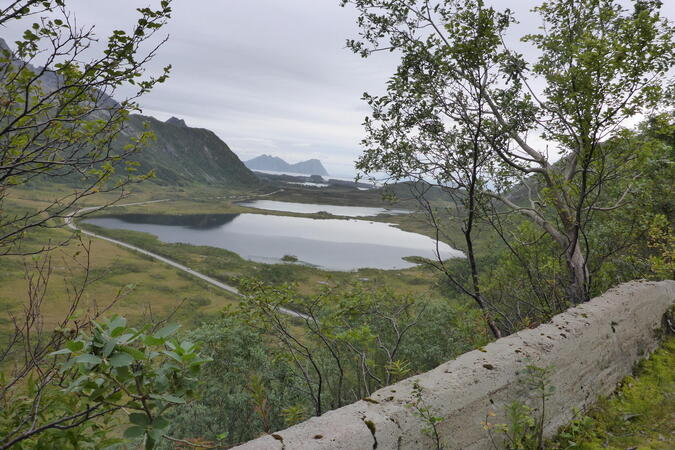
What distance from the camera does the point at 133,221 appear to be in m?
113

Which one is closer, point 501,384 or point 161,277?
point 501,384

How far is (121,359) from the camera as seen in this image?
1.68m

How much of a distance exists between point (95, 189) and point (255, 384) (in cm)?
338

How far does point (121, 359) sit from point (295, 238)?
334 feet

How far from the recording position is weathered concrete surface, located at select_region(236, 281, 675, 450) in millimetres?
3090

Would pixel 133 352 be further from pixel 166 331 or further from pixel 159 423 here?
pixel 159 423

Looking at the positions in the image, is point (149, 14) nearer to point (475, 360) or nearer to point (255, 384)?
point (255, 384)

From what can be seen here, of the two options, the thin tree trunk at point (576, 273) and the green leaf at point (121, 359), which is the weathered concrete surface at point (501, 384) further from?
the green leaf at point (121, 359)

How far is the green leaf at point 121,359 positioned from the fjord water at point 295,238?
65.2 metres

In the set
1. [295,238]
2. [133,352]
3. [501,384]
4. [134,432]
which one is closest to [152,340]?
[133,352]

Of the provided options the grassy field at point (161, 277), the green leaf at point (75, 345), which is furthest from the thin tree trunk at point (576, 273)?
the grassy field at point (161, 277)

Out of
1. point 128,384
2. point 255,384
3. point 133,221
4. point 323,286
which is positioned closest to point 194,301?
point 323,286

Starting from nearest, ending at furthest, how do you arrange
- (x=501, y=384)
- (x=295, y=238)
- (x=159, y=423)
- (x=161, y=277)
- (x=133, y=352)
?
1. (x=133, y=352)
2. (x=159, y=423)
3. (x=501, y=384)
4. (x=161, y=277)
5. (x=295, y=238)

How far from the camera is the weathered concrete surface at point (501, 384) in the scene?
3090mm
